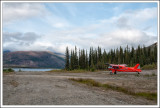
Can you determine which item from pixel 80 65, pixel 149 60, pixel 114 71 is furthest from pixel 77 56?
pixel 114 71

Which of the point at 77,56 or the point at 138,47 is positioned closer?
the point at 77,56

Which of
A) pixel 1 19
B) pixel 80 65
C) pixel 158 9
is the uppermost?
pixel 158 9

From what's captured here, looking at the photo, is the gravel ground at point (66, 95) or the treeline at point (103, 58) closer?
the gravel ground at point (66, 95)

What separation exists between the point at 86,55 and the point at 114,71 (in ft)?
162

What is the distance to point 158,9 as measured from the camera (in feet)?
22.5

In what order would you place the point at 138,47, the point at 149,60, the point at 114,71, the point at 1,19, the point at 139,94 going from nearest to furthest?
the point at 1,19 < the point at 139,94 < the point at 114,71 < the point at 149,60 < the point at 138,47

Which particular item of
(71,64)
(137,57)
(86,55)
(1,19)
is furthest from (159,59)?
(137,57)

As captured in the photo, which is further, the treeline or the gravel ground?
the treeline

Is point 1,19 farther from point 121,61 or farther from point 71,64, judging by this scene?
point 121,61

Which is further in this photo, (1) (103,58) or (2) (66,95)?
(1) (103,58)

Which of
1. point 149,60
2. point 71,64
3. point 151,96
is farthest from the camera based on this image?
point 149,60

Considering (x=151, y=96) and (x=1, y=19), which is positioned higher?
(x=1, y=19)

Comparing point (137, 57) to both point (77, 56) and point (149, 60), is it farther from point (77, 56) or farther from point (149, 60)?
point (77, 56)

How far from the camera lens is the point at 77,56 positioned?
250 feet
